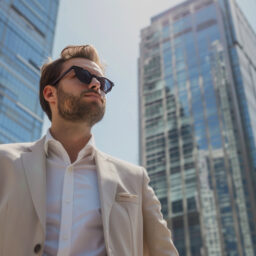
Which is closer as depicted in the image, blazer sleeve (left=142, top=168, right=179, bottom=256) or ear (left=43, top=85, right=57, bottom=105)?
blazer sleeve (left=142, top=168, right=179, bottom=256)

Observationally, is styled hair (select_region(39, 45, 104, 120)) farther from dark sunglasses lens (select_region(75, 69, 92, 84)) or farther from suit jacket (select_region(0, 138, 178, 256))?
suit jacket (select_region(0, 138, 178, 256))

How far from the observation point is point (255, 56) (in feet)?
254

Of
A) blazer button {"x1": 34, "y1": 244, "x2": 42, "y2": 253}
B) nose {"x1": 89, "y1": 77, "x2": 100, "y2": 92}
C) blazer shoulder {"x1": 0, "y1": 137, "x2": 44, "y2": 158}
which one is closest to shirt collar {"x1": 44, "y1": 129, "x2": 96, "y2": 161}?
blazer shoulder {"x1": 0, "y1": 137, "x2": 44, "y2": 158}

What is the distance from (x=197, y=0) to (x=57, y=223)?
83.0m

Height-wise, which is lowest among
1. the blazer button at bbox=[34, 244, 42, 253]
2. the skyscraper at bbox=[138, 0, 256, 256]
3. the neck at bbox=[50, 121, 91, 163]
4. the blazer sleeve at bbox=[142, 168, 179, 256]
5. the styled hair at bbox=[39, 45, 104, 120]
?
the blazer button at bbox=[34, 244, 42, 253]

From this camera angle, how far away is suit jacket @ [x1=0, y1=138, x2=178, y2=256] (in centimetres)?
177

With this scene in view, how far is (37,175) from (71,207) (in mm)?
283

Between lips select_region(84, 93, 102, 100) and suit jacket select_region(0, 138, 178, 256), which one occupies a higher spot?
lips select_region(84, 93, 102, 100)

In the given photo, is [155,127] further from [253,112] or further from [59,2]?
[59,2]

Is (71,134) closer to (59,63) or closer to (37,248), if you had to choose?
(59,63)

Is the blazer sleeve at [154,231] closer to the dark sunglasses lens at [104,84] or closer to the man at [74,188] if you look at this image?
the man at [74,188]

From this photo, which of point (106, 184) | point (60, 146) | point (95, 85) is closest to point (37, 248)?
point (106, 184)

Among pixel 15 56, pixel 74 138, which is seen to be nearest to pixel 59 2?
pixel 15 56

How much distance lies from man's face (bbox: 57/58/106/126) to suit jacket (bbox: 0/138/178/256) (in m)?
0.26
